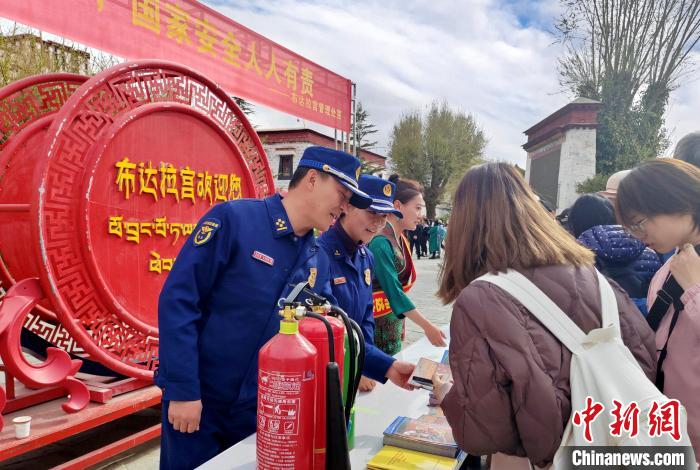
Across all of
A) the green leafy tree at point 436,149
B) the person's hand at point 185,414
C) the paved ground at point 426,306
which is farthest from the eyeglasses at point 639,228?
the green leafy tree at point 436,149

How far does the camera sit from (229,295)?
1659 millimetres

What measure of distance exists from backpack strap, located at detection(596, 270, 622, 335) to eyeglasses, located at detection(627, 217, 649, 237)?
0.55m

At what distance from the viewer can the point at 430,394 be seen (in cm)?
203

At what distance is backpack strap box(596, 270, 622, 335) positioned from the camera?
124cm

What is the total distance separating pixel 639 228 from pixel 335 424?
53.1 inches

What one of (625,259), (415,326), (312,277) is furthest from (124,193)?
(415,326)

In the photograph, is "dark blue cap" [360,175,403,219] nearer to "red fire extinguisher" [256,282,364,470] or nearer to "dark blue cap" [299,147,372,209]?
"dark blue cap" [299,147,372,209]

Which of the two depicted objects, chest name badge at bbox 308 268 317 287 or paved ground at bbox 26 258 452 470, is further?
paved ground at bbox 26 258 452 470

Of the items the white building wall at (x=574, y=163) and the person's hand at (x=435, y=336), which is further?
the white building wall at (x=574, y=163)

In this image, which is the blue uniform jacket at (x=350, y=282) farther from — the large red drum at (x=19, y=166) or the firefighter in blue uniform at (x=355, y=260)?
the large red drum at (x=19, y=166)

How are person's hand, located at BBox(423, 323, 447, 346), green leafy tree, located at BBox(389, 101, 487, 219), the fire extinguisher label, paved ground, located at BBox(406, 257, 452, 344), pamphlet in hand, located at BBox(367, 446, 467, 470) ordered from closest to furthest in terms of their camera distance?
the fire extinguisher label → pamphlet in hand, located at BBox(367, 446, 467, 470) → person's hand, located at BBox(423, 323, 447, 346) → paved ground, located at BBox(406, 257, 452, 344) → green leafy tree, located at BBox(389, 101, 487, 219)

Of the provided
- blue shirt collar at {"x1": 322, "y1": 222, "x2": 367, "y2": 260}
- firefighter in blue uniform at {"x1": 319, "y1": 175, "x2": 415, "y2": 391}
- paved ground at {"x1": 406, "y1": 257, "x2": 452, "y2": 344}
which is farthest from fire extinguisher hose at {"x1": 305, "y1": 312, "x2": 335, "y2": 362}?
paved ground at {"x1": 406, "y1": 257, "x2": 452, "y2": 344}

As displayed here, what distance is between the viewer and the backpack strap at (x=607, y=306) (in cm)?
124

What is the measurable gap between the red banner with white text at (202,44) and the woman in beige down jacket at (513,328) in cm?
299
